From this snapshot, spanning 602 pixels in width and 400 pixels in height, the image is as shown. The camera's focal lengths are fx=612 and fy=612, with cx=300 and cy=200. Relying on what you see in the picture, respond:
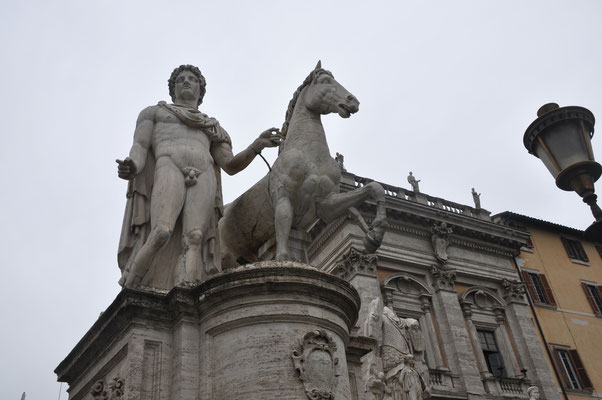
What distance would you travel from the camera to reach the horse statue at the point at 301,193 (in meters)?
6.79

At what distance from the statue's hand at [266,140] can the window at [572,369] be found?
983 inches

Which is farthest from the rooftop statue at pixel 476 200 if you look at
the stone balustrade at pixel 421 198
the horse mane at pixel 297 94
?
the horse mane at pixel 297 94

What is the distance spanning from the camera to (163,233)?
239 inches

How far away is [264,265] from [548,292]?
Result: 2788 cm

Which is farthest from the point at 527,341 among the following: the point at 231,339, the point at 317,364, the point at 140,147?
the point at 231,339

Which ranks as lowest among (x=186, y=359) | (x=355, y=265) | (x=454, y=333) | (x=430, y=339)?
(x=186, y=359)

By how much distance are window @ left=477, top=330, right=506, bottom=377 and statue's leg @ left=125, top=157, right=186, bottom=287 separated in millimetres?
22591

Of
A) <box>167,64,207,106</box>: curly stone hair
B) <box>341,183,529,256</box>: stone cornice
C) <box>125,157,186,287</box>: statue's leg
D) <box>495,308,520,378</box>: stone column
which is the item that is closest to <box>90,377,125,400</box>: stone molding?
<box>125,157,186,287</box>: statue's leg

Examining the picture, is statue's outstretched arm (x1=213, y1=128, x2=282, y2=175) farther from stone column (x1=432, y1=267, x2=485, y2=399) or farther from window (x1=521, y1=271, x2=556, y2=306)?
window (x1=521, y1=271, x2=556, y2=306)

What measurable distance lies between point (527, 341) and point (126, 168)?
80.6 feet

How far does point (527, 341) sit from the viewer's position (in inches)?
1055

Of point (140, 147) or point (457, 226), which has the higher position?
point (457, 226)

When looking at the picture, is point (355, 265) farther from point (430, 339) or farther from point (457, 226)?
point (457, 226)

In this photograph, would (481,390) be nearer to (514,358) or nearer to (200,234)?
(514,358)
